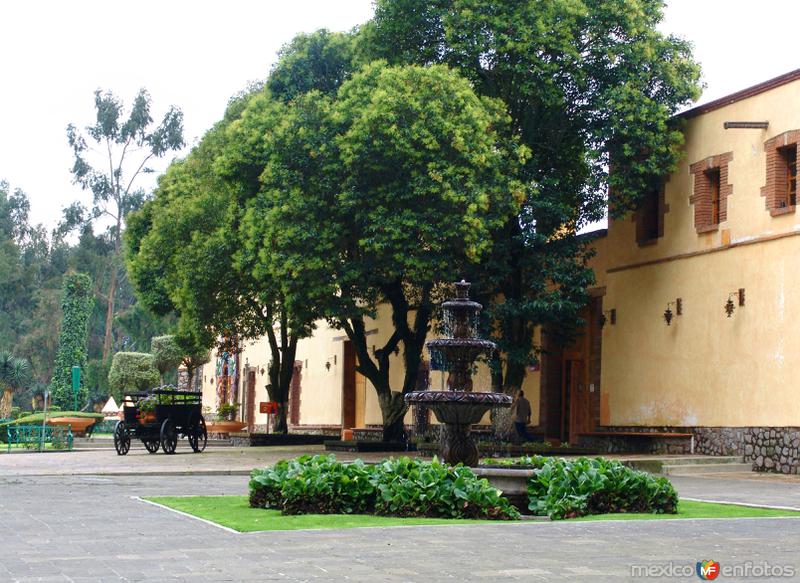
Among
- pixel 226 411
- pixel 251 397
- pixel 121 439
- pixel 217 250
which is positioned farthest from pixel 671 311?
pixel 251 397

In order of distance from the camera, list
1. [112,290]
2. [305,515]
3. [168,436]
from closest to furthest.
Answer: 1. [305,515]
2. [168,436]
3. [112,290]

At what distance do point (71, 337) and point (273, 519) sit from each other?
48592 millimetres

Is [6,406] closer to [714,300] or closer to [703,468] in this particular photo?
[714,300]

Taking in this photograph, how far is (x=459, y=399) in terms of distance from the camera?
14.9 metres

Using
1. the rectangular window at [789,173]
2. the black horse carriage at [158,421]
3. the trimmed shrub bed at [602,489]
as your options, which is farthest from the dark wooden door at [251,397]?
the trimmed shrub bed at [602,489]

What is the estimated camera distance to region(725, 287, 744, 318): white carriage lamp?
25.1m

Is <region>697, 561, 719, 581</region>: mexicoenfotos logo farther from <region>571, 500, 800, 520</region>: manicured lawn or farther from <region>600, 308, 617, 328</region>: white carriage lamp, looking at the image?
<region>600, 308, 617, 328</region>: white carriage lamp

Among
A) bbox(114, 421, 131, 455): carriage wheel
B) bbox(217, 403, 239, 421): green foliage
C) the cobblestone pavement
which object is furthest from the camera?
bbox(217, 403, 239, 421): green foliage

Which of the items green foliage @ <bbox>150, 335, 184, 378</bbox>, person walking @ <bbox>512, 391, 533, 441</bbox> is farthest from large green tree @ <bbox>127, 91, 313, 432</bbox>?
green foliage @ <bbox>150, 335, 184, 378</bbox>

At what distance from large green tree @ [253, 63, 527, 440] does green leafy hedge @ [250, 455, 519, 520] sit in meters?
13.3

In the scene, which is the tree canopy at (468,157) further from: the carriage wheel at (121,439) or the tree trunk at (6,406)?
the tree trunk at (6,406)

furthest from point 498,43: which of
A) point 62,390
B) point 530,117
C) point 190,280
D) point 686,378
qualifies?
point 62,390

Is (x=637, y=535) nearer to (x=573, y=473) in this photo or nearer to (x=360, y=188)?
(x=573, y=473)

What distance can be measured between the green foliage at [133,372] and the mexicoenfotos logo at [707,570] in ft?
178
